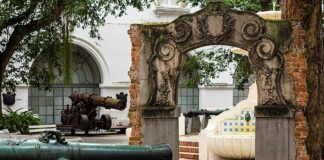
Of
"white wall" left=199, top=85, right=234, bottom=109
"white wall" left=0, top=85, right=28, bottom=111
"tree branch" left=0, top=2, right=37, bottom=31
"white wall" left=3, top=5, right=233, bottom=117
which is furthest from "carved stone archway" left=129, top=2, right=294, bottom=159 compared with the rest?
"white wall" left=199, top=85, right=234, bottom=109

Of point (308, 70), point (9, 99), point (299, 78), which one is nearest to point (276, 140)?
point (299, 78)

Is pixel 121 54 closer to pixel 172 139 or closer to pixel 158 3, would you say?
pixel 158 3

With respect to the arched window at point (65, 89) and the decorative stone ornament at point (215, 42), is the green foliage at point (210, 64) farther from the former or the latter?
the decorative stone ornament at point (215, 42)

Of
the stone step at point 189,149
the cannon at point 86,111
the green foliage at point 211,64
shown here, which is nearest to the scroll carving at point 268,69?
the stone step at point 189,149

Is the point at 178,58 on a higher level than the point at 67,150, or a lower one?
higher

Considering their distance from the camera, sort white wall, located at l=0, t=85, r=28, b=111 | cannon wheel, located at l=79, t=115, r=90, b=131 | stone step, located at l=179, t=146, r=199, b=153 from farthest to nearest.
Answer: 1. white wall, located at l=0, t=85, r=28, b=111
2. cannon wheel, located at l=79, t=115, r=90, b=131
3. stone step, located at l=179, t=146, r=199, b=153

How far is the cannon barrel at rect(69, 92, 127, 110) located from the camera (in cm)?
2681

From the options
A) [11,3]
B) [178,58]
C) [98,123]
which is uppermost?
[11,3]

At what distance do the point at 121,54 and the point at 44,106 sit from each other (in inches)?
136

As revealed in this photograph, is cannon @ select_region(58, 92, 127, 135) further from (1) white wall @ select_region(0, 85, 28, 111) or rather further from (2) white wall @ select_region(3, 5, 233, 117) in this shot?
(2) white wall @ select_region(3, 5, 233, 117)

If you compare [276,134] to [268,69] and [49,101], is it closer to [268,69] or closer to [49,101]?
[268,69]

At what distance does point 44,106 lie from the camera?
28.8 metres

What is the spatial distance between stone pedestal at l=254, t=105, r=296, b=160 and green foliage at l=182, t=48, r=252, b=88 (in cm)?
1119

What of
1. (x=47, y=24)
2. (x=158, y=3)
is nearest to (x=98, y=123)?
(x=158, y=3)
